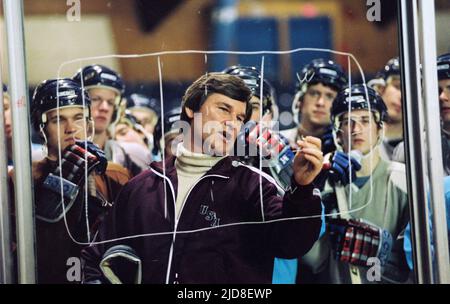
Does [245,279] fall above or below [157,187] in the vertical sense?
below

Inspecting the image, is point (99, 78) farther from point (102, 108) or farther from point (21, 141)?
point (21, 141)

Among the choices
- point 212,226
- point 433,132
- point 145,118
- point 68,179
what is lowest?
point 212,226

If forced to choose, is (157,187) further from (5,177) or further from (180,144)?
(5,177)

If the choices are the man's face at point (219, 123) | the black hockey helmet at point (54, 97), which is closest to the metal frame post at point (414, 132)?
the man's face at point (219, 123)

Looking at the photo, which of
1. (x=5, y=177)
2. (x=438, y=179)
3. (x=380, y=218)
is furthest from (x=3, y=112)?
(x=438, y=179)

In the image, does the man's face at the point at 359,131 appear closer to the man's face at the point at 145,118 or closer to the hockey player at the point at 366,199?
the hockey player at the point at 366,199

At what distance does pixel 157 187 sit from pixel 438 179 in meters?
1.08

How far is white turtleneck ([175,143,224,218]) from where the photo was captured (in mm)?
2590

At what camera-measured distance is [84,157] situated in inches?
102

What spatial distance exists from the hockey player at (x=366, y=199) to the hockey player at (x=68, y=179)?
2.73ft

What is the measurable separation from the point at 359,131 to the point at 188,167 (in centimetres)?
69

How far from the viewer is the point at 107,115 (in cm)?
261

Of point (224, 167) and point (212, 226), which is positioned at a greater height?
point (224, 167)

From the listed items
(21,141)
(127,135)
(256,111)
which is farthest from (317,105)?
(21,141)
